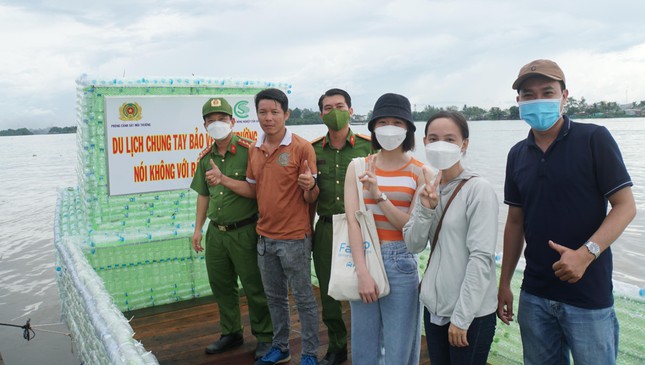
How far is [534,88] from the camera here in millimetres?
2039

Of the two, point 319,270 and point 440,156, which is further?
point 319,270

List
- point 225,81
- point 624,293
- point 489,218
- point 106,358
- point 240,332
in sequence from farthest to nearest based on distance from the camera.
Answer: point 225,81 → point 240,332 → point 624,293 → point 106,358 → point 489,218

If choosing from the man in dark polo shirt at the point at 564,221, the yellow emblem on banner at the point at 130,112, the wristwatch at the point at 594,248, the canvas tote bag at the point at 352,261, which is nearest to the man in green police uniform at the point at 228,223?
the canvas tote bag at the point at 352,261

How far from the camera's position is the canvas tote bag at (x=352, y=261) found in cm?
→ 226

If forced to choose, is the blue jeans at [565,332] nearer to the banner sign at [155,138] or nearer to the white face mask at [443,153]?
the white face mask at [443,153]

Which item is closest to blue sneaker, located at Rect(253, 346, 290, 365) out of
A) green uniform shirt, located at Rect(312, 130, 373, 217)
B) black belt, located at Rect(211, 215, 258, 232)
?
black belt, located at Rect(211, 215, 258, 232)

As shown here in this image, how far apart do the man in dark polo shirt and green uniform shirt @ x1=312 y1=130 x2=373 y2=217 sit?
47.1 inches

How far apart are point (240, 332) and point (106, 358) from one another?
176 cm

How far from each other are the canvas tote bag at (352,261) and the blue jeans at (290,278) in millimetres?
761

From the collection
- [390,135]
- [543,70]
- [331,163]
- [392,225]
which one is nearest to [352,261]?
[392,225]

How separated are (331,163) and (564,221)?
1.55 m

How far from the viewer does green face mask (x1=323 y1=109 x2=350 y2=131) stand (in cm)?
306

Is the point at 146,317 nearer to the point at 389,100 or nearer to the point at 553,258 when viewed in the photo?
the point at 389,100

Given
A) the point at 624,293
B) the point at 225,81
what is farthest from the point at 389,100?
the point at 225,81
